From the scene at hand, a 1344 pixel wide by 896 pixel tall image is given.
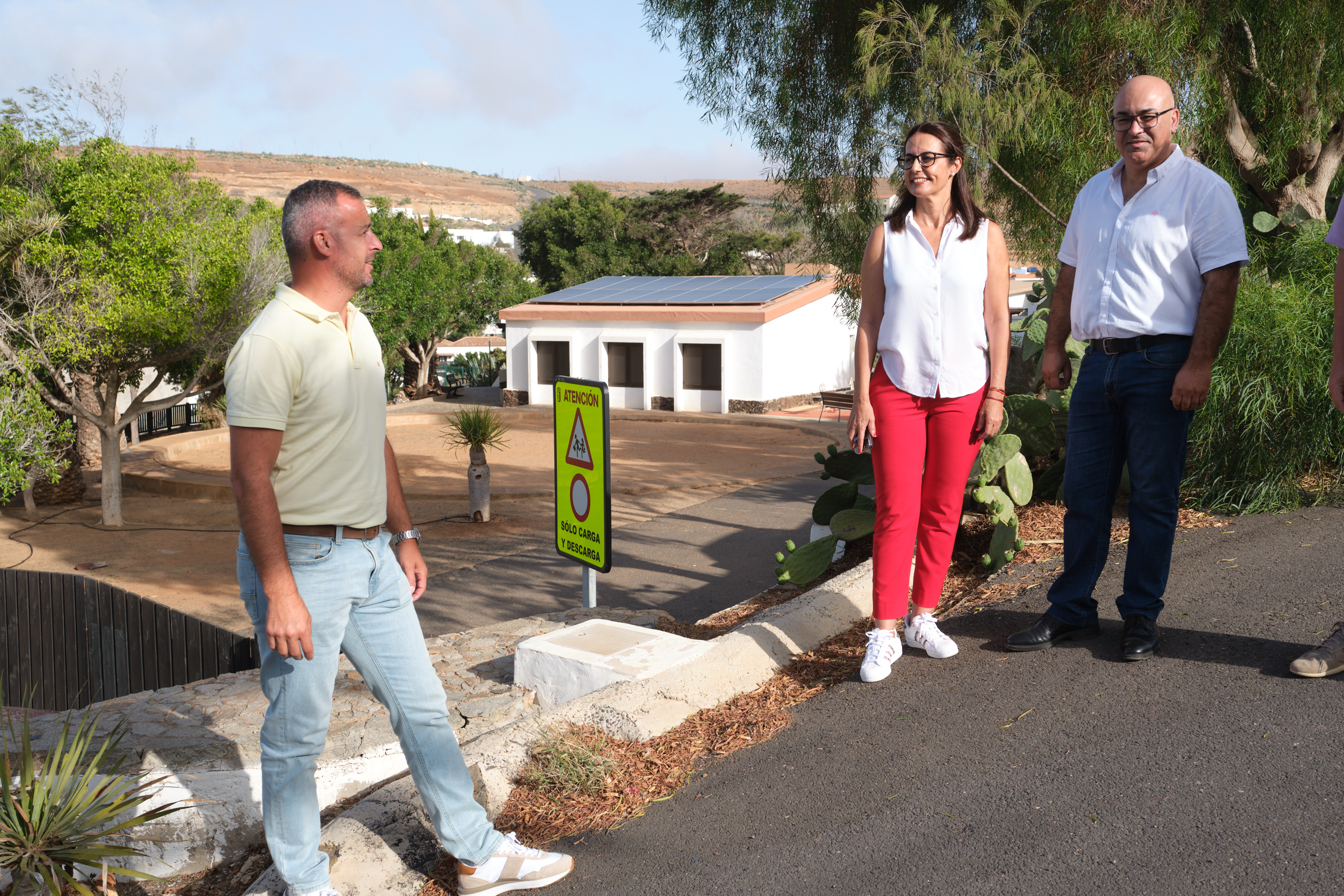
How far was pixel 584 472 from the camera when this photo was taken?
6.10 meters

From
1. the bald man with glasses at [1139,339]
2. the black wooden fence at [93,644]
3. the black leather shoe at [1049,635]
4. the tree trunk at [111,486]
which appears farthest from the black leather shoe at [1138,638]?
the tree trunk at [111,486]

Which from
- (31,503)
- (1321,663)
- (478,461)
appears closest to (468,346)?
(31,503)

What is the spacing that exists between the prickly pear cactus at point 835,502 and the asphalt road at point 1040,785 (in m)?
2.62

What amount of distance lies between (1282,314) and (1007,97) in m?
3.48

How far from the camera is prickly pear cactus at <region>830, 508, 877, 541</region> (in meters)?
5.65

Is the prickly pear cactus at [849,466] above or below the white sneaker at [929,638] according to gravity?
above

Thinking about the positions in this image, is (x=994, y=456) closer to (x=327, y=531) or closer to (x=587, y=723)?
(x=587, y=723)

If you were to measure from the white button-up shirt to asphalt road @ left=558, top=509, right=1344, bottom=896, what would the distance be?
112cm

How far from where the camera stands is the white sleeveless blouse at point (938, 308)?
3.33m

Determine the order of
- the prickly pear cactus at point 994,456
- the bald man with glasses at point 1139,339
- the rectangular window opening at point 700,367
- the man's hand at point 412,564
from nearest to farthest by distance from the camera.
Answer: the man's hand at point 412,564 → the bald man with glasses at point 1139,339 → the prickly pear cactus at point 994,456 → the rectangular window opening at point 700,367

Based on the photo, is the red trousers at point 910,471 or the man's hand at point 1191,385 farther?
the red trousers at point 910,471

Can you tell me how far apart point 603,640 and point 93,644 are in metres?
4.65

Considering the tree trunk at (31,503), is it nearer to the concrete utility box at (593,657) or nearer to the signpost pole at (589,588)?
the signpost pole at (589,588)

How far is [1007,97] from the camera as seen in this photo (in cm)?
833
